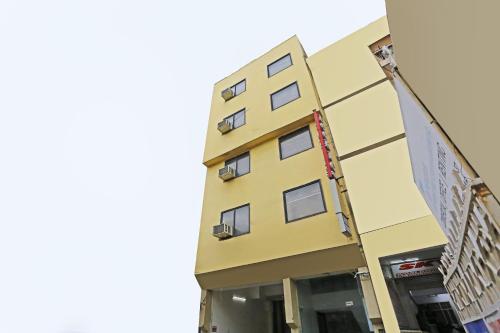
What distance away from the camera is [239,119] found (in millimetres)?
13617

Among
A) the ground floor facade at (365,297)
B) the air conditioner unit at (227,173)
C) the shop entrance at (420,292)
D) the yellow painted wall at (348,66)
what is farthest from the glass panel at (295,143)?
the shop entrance at (420,292)

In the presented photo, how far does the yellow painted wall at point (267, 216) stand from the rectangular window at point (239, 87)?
490 cm

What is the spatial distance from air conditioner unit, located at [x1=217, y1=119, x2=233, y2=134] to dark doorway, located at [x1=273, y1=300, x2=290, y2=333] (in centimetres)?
920

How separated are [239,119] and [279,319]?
10.3 metres

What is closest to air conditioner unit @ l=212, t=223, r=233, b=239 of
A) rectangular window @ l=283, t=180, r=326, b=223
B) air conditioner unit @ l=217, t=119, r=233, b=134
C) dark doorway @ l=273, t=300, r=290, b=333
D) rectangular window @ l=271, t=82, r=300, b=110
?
rectangular window @ l=283, t=180, r=326, b=223

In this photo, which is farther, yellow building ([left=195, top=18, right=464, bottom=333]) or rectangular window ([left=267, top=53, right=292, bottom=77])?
rectangular window ([left=267, top=53, right=292, bottom=77])

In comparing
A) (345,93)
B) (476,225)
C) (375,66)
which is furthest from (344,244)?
(375,66)

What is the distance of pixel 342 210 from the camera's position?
7852 mm

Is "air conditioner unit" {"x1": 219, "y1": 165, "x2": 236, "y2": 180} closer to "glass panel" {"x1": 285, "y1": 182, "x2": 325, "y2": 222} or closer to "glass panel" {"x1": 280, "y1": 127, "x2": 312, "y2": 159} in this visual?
"glass panel" {"x1": 280, "y1": 127, "x2": 312, "y2": 159}

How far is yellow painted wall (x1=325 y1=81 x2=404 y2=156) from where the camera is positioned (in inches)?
346

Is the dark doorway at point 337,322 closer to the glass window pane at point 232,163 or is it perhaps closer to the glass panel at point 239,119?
the glass window pane at point 232,163

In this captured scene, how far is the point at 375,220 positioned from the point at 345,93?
571 centimetres

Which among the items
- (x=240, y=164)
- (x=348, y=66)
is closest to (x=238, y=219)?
(x=240, y=164)

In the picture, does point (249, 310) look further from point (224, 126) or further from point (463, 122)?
point (463, 122)
